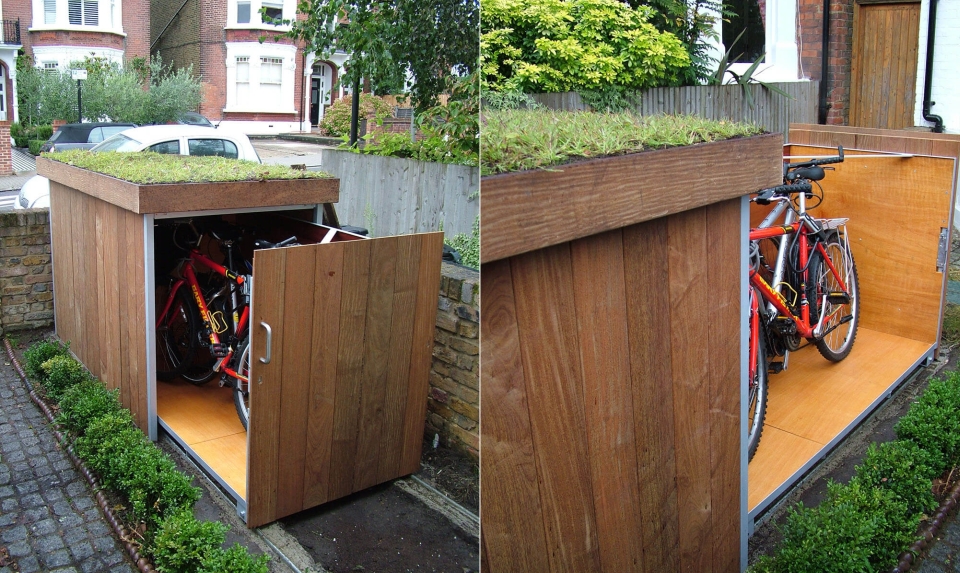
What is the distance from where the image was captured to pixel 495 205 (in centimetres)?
113

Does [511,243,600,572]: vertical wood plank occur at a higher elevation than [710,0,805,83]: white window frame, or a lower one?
lower

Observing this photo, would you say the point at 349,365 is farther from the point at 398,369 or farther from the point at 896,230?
the point at 896,230

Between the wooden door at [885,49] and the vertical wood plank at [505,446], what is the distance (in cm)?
186

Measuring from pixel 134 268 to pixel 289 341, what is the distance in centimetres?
124

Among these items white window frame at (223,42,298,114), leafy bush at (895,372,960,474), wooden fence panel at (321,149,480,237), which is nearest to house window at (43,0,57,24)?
white window frame at (223,42,298,114)

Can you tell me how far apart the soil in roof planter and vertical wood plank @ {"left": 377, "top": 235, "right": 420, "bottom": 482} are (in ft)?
4.66

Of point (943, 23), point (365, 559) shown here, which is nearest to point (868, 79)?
point (943, 23)

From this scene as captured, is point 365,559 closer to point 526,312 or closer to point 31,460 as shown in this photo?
point 526,312

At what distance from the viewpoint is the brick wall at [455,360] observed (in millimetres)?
2865

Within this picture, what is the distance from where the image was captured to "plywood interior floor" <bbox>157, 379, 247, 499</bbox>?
3.39m

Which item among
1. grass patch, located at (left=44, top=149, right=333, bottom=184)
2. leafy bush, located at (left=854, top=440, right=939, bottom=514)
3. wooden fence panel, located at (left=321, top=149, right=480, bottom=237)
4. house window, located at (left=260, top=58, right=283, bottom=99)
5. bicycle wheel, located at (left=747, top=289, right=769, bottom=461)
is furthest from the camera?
grass patch, located at (left=44, top=149, right=333, bottom=184)

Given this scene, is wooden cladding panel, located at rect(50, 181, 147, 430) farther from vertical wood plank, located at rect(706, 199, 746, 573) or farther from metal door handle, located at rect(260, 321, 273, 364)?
vertical wood plank, located at rect(706, 199, 746, 573)

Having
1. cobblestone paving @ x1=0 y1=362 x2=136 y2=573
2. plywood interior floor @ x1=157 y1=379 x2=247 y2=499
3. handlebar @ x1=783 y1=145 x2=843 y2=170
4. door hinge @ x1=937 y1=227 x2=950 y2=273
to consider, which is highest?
handlebar @ x1=783 y1=145 x2=843 y2=170

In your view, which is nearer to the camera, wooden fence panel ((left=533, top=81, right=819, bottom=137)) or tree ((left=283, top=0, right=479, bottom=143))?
wooden fence panel ((left=533, top=81, right=819, bottom=137))
